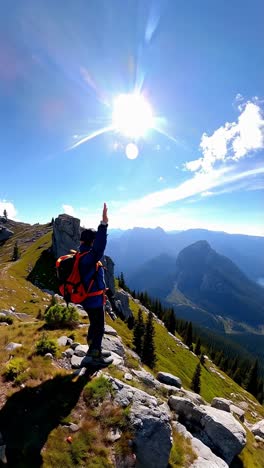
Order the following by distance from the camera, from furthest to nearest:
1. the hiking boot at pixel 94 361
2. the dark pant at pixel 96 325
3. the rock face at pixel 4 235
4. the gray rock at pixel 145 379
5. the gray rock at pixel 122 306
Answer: the rock face at pixel 4 235 → the gray rock at pixel 122 306 → the gray rock at pixel 145 379 → the hiking boot at pixel 94 361 → the dark pant at pixel 96 325

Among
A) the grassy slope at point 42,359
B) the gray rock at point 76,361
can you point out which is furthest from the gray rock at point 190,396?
the gray rock at point 76,361

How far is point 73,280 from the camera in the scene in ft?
33.4

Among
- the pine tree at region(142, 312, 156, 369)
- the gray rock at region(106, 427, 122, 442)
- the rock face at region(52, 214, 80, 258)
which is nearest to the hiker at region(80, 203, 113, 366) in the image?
the gray rock at region(106, 427, 122, 442)

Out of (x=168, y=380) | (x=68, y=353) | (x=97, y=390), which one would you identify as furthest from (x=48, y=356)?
(x=168, y=380)

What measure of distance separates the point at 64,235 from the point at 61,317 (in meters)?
74.3

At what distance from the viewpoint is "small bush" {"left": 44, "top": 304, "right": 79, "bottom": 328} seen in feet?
54.4

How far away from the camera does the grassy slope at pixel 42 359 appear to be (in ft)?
37.0

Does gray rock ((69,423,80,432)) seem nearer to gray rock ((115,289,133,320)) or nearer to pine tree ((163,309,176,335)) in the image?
gray rock ((115,289,133,320))

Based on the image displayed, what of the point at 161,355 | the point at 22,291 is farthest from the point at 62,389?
the point at 161,355

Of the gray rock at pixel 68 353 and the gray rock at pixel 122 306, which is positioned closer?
the gray rock at pixel 68 353

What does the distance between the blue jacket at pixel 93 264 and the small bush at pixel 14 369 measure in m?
3.32

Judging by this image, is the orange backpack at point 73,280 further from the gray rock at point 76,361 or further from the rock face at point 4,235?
the rock face at point 4,235

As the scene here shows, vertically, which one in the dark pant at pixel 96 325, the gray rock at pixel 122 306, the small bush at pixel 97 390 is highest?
the dark pant at pixel 96 325

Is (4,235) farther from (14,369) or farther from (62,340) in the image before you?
(14,369)
